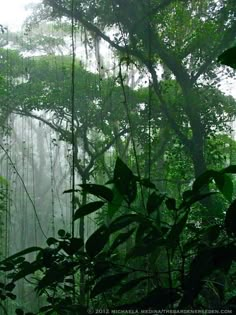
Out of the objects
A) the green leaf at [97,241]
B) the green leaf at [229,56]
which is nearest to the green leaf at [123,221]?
the green leaf at [97,241]

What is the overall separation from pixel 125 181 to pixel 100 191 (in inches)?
1.2

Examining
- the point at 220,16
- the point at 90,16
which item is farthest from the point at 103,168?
the point at 220,16

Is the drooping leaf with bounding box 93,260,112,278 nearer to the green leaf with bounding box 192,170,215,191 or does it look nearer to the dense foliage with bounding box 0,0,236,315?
the green leaf with bounding box 192,170,215,191

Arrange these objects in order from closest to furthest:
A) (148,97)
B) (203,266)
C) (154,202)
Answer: (203,266) < (154,202) < (148,97)

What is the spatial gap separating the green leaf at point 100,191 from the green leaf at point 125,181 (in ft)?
0.04

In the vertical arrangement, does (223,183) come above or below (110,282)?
above

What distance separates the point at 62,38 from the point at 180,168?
225 centimetres

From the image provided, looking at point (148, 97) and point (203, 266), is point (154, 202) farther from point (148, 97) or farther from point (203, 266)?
point (148, 97)

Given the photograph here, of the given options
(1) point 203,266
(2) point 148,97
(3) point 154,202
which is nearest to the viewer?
(1) point 203,266

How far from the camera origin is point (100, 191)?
0.49 m

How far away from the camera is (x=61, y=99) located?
163 inches

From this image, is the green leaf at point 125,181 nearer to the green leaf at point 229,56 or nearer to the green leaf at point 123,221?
the green leaf at point 123,221

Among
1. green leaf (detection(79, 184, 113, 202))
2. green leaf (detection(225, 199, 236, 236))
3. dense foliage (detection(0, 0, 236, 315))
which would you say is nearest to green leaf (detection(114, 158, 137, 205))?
green leaf (detection(79, 184, 113, 202))

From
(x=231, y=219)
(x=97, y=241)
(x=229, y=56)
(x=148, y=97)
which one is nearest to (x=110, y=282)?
(x=97, y=241)
